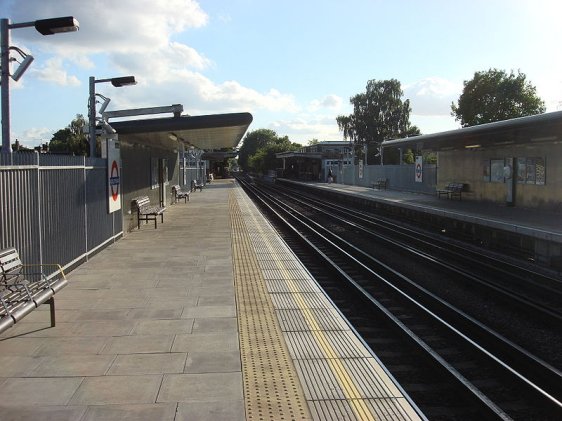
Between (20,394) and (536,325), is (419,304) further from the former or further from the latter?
(20,394)

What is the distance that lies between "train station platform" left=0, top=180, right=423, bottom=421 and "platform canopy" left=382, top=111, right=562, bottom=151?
884cm

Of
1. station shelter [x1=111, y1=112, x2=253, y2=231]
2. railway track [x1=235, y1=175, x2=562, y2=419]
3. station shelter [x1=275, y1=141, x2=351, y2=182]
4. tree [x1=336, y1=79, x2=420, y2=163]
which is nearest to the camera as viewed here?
railway track [x1=235, y1=175, x2=562, y2=419]

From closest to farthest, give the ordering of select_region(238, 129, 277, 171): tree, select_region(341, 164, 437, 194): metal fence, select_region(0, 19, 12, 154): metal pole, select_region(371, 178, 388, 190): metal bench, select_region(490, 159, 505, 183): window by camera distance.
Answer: select_region(0, 19, 12, 154): metal pole
select_region(490, 159, 505, 183): window
select_region(341, 164, 437, 194): metal fence
select_region(371, 178, 388, 190): metal bench
select_region(238, 129, 277, 171): tree

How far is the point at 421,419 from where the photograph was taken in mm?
3908

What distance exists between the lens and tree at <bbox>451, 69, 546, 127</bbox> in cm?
5494

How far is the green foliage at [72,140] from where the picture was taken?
42.9 m

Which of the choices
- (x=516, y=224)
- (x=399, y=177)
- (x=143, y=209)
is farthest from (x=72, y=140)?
(x=516, y=224)

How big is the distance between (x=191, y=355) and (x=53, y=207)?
4.46 meters

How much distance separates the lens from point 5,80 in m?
7.08

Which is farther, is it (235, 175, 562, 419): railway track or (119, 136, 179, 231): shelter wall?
(119, 136, 179, 231): shelter wall

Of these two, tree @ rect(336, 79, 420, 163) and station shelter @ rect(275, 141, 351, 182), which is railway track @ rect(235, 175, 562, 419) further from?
tree @ rect(336, 79, 420, 163)

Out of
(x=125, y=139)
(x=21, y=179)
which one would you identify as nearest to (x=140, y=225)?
(x=125, y=139)

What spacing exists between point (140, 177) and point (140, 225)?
1504mm

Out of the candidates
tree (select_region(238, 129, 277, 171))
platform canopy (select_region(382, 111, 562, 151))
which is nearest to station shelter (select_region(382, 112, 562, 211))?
platform canopy (select_region(382, 111, 562, 151))
